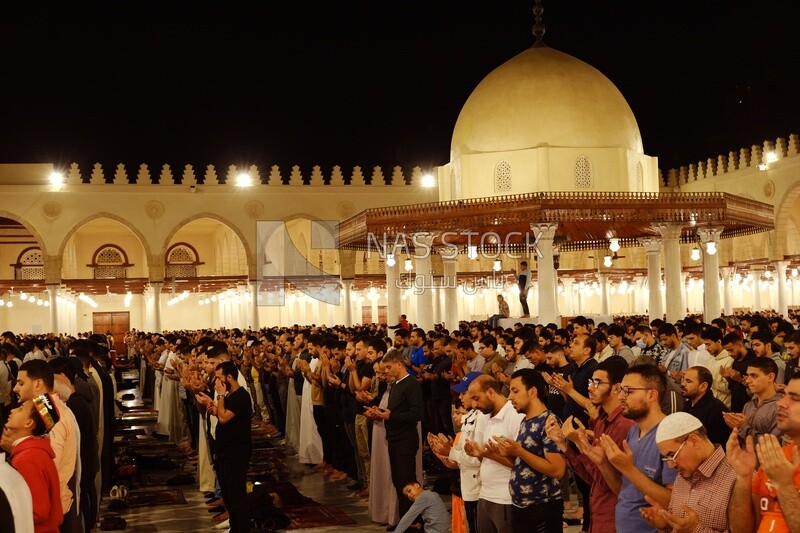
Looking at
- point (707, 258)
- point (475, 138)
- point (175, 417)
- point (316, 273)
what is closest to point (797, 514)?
point (175, 417)

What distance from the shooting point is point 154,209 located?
113ft

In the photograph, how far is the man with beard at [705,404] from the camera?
6.86 meters

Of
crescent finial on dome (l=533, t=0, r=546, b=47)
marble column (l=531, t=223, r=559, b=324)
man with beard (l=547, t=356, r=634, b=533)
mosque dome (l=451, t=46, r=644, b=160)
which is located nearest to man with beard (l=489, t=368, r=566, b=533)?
man with beard (l=547, t=356, r=634, b=533)

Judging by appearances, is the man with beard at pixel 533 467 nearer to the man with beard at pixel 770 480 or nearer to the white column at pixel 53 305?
the man with beard at pixel 770 480

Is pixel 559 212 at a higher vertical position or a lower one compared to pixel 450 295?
higher

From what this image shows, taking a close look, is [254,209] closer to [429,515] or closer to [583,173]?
[583,173]

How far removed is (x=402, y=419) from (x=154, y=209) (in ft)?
90.3

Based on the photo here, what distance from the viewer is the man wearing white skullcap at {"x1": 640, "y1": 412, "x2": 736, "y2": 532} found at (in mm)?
4281

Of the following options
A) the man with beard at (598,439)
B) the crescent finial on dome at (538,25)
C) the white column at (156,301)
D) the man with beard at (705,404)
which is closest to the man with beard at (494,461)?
the man with beard at (598,439)

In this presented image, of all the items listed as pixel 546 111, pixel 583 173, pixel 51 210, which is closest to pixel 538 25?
pixel 546 111

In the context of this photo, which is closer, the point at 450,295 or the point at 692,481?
the point at 692,481

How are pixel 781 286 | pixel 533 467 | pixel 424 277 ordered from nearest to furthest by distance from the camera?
pixel 533 467 → pixel 424 277 → pixel 781 286

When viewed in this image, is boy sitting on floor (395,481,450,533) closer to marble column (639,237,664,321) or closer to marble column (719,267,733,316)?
marble column (639,237,664,321)

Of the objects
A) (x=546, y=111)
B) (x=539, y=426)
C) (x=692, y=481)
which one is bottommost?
(x=692, y=481)
